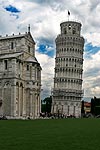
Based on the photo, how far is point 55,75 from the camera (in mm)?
88812

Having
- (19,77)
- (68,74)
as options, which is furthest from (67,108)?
(19,77)

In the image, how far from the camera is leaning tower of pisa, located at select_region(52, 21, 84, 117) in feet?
281

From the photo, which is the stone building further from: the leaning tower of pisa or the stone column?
the leaning tower of pisa

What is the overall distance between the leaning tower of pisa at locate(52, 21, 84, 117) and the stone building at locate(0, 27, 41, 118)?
976 inches

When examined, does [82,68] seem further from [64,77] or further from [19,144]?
[19,144]

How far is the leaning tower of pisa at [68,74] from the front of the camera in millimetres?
85787

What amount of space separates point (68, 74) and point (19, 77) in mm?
32547

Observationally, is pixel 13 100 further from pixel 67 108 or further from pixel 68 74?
pixel 68 74

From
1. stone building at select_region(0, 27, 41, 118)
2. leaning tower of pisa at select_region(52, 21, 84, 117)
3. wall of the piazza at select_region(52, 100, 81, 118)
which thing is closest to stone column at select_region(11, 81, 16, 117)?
stone building at select_region(0, 27, 41, 118)

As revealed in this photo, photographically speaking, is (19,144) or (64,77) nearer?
(19,144)

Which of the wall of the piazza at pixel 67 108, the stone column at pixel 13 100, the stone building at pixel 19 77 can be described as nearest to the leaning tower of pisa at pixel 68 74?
the wall of the piazza at pixel 67 108

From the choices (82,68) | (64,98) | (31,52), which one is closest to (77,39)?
(82,68)

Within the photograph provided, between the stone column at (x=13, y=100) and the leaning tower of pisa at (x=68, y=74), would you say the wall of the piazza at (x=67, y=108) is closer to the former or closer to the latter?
the leaning tower of pisa at (x=68, y=74)

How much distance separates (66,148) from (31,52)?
49.3 metres
